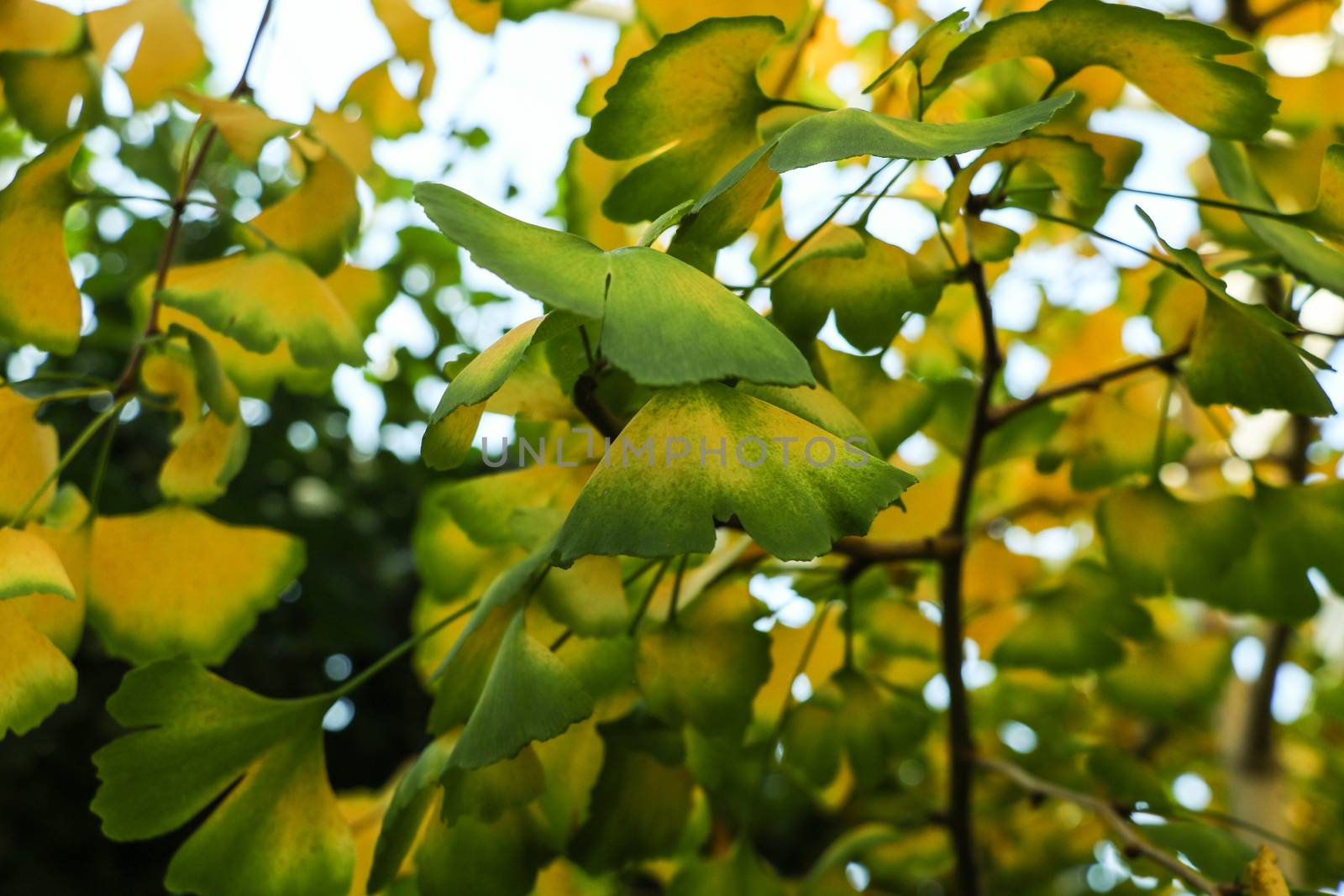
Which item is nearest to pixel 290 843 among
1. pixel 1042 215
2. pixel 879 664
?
pixel 1042 215

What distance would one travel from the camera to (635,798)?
51 cm

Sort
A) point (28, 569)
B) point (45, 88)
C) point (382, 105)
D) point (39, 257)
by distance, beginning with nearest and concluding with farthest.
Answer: point (28, 569) < point (39, 257) < point (45, 88) < point (382, 105)

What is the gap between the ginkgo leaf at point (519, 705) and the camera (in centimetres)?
33

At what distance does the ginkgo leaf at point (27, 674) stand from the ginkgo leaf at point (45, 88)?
1.02ft

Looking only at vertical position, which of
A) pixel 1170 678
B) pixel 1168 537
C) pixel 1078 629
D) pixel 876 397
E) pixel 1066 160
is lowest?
pixel 1170 678

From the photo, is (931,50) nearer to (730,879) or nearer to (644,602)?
(644,602)

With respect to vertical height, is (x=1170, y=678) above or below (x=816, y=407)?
below

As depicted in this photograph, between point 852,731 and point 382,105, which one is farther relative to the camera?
point 382,105

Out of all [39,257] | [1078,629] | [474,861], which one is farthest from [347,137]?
[1078,629]

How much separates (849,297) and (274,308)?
25cm

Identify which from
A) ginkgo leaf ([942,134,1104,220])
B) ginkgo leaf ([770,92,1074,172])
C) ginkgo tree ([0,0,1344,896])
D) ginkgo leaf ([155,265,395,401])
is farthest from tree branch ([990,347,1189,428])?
ginkgo leaf ([155,265,395,401])

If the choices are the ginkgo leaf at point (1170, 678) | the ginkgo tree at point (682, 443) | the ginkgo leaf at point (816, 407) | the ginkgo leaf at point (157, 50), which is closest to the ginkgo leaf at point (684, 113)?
the ginkgo tree at point (682, 443)

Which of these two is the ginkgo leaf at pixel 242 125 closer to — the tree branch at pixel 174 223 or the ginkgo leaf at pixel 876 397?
the tree branch at pixel 174 223

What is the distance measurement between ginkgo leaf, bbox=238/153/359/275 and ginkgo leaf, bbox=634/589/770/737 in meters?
0.27
